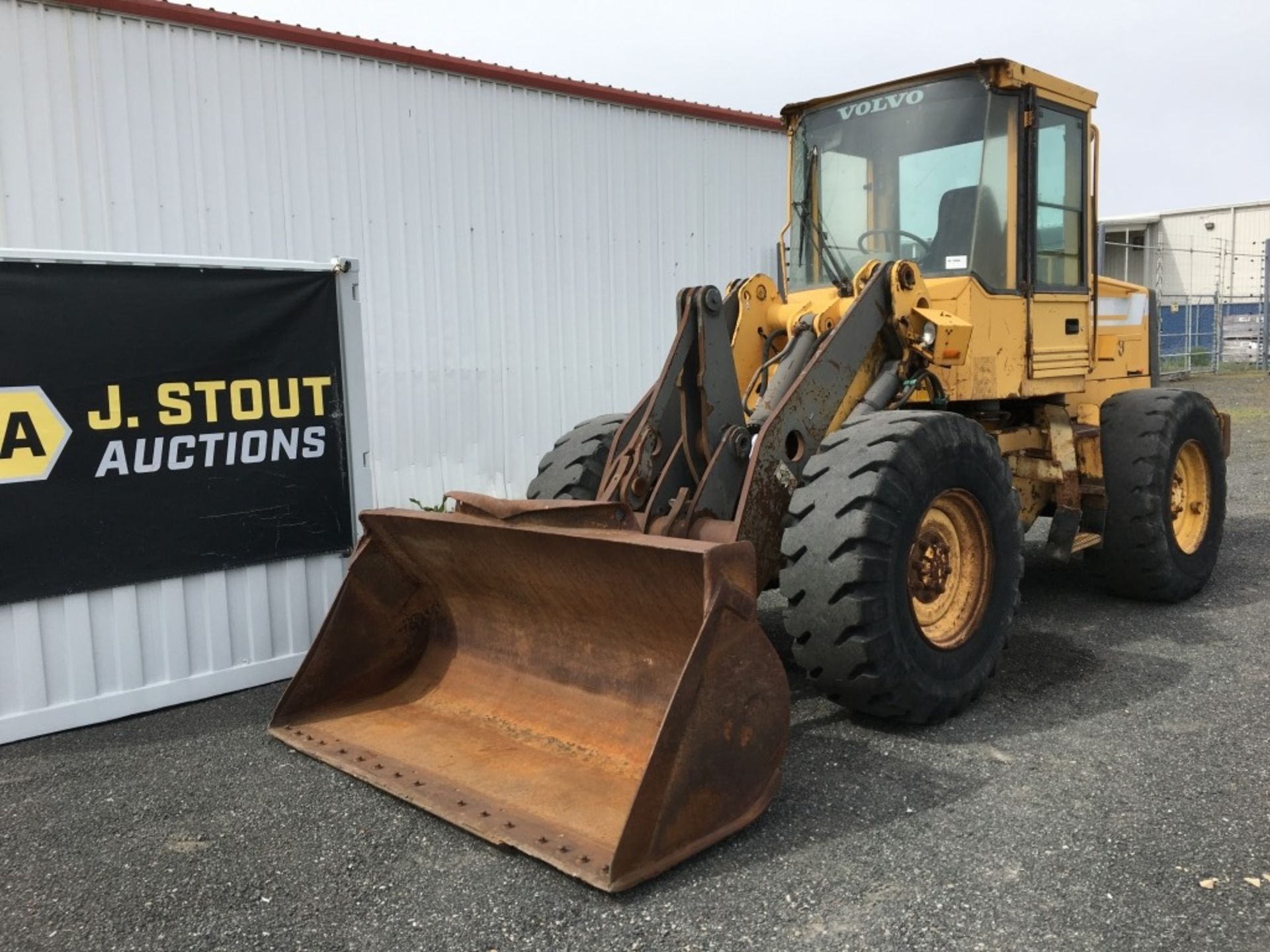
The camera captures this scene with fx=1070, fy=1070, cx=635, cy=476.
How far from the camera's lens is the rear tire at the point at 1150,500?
6.32 metres

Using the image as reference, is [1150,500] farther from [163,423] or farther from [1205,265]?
[1205,265]

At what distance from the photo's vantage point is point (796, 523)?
4.29m

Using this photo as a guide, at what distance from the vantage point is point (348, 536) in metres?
5.82

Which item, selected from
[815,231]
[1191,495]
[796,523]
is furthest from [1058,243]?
[796,523]

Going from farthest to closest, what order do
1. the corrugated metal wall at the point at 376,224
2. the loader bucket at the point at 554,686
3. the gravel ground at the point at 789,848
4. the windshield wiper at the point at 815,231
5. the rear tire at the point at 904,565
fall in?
the windshield wiper at the point at 815,231 → the corrugated metal wall at the point at 376,224 → the rear tire at the point at 904,565 → the loader bucket at the point at 554,686 → the gravel ground at the point at 789,848

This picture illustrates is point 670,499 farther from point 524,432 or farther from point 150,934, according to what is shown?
point 524,432

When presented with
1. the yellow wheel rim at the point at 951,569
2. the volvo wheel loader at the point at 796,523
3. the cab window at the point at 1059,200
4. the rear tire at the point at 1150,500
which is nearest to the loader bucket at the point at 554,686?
the volvo wheel loader at the point at 796,523

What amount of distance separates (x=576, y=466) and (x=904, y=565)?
6.50 feet

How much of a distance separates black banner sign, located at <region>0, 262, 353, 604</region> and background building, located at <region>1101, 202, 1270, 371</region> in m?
23.7

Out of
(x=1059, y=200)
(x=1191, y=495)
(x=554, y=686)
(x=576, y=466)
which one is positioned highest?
(x=1059, y=200)

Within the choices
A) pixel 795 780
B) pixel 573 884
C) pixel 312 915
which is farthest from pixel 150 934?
pixel 795 780

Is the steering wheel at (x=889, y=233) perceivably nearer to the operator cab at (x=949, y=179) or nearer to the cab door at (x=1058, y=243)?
the operator cab at (x=949, y=179)

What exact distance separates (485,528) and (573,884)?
5.07 feet

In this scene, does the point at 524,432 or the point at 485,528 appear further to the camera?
the point at 524,432
